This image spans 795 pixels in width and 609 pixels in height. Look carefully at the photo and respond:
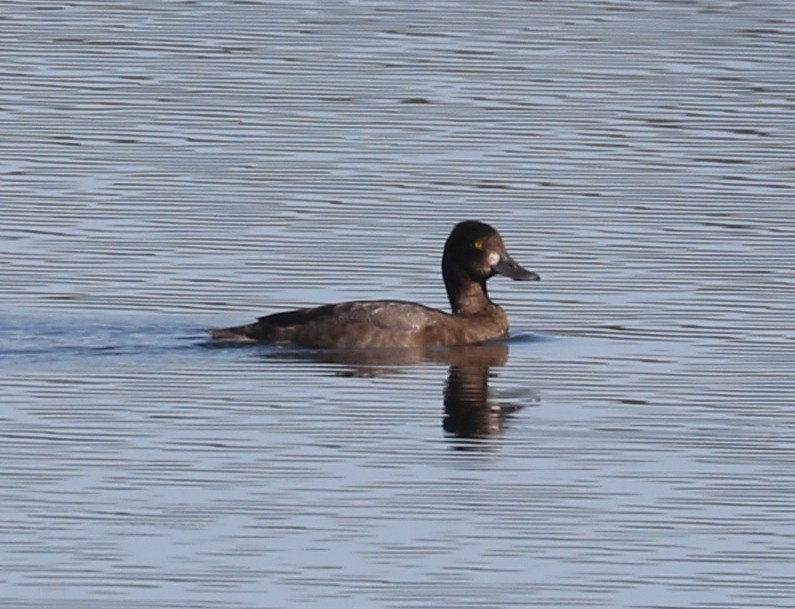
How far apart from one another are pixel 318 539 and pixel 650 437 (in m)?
2.74

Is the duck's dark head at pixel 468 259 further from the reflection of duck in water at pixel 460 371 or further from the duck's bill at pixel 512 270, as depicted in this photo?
the reflection of duck in water at pixel 460 371

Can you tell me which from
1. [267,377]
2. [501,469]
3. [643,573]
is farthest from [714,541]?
[267,377]

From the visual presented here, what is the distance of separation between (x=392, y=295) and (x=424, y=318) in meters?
1.08

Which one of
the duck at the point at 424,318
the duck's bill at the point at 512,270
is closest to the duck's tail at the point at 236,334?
the duck at the point at 424,318

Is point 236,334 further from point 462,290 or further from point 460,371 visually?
point 462,290

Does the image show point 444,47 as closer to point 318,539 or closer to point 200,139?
point 200,139

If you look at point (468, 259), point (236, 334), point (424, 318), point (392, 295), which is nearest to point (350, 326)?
point (424, 318)

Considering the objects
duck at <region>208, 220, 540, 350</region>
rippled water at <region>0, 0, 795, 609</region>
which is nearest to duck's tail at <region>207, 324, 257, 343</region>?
duck at <region>208, 220, 540, 350</region>

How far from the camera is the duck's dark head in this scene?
18.5 meters

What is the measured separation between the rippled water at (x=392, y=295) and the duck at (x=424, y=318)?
18cm

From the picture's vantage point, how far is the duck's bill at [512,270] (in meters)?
18.3

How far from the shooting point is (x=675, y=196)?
2138cm

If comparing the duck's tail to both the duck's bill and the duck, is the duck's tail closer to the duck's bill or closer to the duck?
the duck

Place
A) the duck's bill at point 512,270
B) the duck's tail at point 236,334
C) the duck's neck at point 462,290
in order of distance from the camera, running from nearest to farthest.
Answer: the duck's tail at point 236,334 < the duck's bill at point 512,270 < the duck's neck at point 462,290
